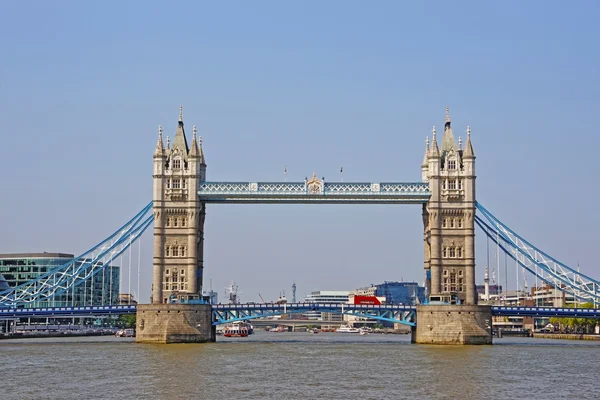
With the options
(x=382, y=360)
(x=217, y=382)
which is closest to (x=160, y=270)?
(x=382, y=360)

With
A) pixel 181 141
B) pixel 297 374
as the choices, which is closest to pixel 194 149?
pixel 181 141

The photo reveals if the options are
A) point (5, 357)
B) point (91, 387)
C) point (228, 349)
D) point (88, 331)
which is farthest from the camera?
point (88, 331)

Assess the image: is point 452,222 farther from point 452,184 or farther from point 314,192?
point 314,192

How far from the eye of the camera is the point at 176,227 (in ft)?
370

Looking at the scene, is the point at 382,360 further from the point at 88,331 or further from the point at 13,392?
the point at 88,331

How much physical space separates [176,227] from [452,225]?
97.0ft

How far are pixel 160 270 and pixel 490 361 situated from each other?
4330 cm

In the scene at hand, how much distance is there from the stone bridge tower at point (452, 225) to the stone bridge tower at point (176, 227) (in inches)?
994

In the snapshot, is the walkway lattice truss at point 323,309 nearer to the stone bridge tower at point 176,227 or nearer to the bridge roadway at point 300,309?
the bridge roadway at point 300,309

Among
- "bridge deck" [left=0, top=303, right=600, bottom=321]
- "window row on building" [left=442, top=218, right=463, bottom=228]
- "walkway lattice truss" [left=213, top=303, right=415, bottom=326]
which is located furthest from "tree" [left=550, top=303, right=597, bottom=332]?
"window row on building" [left=442, top=218, right=463, bottom=228]

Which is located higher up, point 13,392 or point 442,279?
point 442,279

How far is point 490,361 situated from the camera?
81312 mm

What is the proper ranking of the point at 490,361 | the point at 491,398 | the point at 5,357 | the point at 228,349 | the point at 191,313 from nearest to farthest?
1. the point at 491,398
2. the point at 490,361
3. the point at 5,357
4. the point at 228,349
5. the point at 191,313

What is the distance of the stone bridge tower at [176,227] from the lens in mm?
112250
